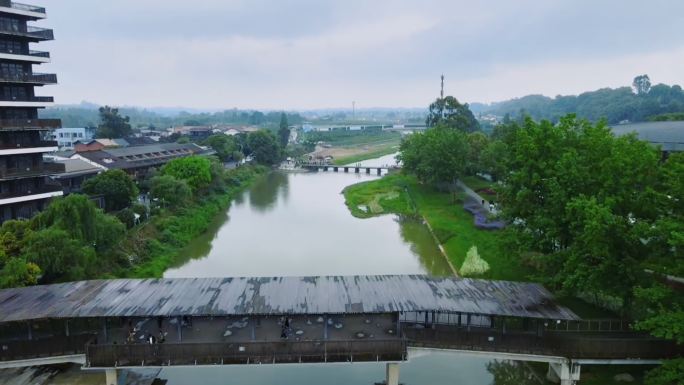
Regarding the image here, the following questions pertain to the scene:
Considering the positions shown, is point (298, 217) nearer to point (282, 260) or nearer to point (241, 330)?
point (282, 260)

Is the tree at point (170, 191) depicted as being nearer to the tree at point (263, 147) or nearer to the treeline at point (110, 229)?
the treeline at point (110, 229)

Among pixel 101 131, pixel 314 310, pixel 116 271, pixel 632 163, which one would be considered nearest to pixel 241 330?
pixel 314 310

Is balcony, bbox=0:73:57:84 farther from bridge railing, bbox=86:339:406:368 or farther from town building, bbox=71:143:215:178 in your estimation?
bridge railing, bbox=86:339:406:368

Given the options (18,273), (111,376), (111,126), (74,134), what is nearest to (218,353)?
(111,376)

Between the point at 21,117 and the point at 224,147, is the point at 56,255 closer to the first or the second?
the point at 21,117

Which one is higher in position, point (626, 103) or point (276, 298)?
point (626, 103)

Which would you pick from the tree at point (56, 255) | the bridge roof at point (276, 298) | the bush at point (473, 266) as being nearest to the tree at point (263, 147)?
the bush at point (473, 266)

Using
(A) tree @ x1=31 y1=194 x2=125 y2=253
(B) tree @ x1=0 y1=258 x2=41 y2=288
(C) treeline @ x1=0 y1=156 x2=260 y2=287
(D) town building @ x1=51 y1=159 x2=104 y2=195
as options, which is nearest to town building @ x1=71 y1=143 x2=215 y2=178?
(D) town building @ x1=51 y1=159 x2=104 y2=195
